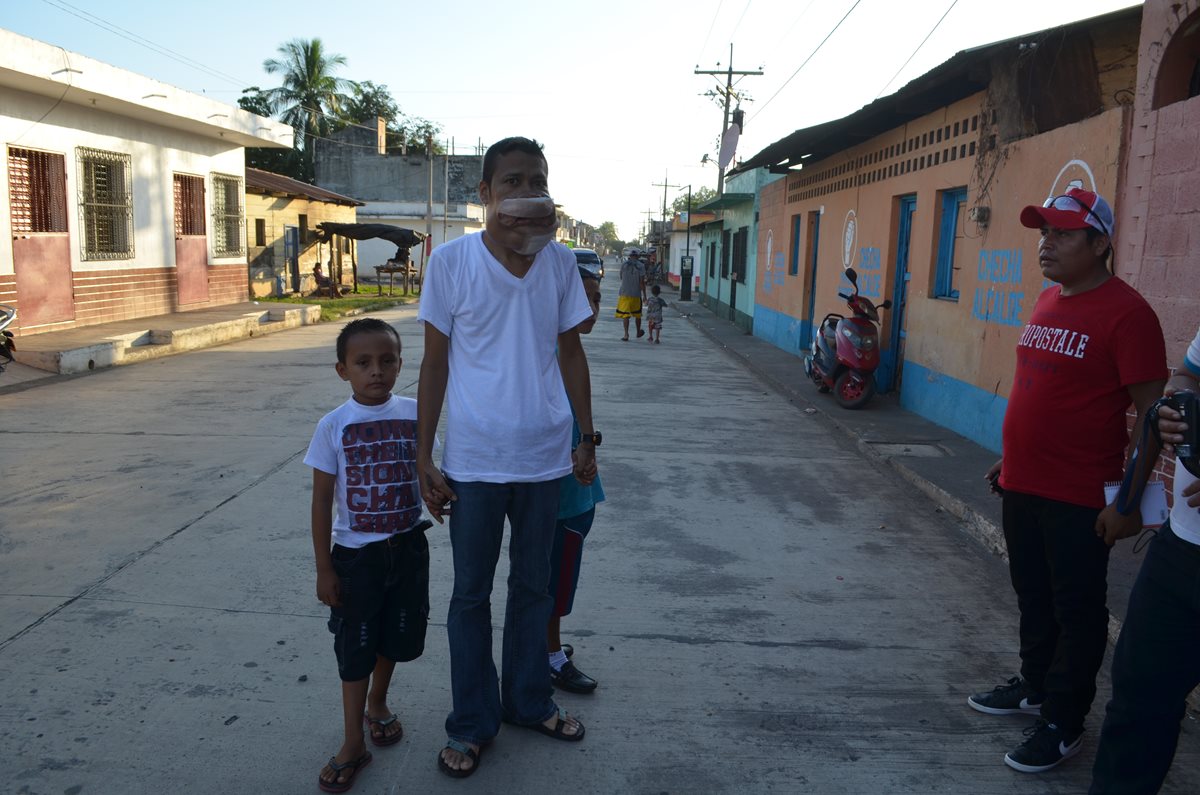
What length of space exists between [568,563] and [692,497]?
3063mm

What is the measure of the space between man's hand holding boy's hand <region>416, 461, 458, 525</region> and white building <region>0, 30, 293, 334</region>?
11238mm

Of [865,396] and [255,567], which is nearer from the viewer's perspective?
[255,567]

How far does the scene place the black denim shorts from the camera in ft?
9.12

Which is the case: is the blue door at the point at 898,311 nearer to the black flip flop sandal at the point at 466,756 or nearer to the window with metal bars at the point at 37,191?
the black flip flop sandal at the point at 466,756

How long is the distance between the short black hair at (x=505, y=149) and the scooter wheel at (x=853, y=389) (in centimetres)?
745

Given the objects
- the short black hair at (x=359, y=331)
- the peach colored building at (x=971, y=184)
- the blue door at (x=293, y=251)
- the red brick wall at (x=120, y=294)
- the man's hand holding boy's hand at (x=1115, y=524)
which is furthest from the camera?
→ the blue door at (x=293, y=251)

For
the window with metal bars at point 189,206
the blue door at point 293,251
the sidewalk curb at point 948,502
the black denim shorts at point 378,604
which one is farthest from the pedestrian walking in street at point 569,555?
the blue door at point 293,251

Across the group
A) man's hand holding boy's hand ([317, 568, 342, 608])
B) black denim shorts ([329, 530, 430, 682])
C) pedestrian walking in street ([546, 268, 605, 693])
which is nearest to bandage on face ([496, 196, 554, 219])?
pedestrian walking in street ([546, 268, 605, 693])

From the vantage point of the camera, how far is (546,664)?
305 centimetres

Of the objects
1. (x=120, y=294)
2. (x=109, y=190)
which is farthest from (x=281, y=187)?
(x=120, y=294)

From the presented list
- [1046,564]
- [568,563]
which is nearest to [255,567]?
[568,563]

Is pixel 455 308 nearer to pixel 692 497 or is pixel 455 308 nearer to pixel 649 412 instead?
pixel 692 497

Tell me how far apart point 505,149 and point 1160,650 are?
223 cm

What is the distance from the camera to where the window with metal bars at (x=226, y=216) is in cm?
1883
